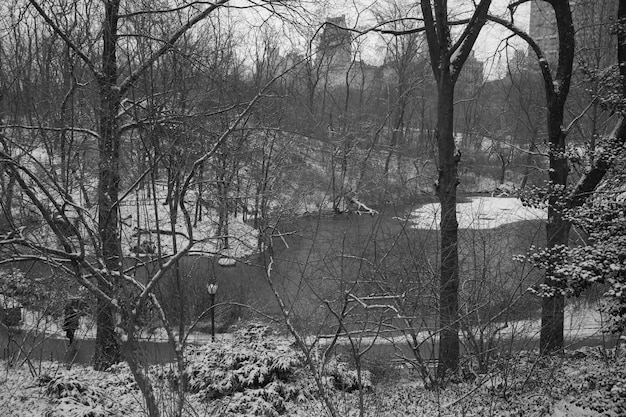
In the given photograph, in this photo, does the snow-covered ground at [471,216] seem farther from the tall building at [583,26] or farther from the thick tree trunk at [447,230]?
the tall building at [583,26]

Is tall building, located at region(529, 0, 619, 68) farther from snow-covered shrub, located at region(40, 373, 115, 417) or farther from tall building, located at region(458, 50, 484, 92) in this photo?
snow-covered shrub, located at region(40, 373, 115, 417)

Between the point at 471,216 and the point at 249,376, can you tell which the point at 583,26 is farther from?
the point at 249,376

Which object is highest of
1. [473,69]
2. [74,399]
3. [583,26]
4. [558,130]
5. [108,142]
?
[473,69]

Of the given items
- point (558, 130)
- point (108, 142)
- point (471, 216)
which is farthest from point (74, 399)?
point (471, 216)

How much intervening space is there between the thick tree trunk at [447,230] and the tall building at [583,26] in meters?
2.33

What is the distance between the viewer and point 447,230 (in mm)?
7043

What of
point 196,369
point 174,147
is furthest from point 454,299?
point 174,147

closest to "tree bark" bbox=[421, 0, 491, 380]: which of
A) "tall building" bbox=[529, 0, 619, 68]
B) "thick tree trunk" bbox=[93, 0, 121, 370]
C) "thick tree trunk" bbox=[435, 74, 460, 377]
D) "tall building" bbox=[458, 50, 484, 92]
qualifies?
"thick tree trunk" bbox=[435, 74, 460, 377]

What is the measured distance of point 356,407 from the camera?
6.04 m

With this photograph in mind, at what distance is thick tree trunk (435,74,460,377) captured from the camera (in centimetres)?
681

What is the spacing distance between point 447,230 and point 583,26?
4.57m

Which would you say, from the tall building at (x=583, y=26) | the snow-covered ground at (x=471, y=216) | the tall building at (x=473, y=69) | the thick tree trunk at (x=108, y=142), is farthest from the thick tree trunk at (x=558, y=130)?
the thick tree trunk at (x=108, y=142)

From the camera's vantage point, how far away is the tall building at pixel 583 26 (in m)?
9.51

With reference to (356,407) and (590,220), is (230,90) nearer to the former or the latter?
(356,407)
